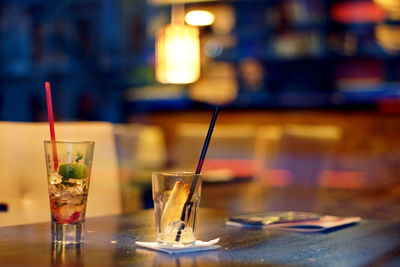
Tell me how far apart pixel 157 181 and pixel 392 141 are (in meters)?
4.58

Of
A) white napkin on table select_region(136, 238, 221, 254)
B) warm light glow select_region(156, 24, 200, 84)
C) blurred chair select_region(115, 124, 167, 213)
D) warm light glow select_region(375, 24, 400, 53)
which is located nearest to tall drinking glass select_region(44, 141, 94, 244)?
white napkin on table select_region(136, 238, 221, 254)

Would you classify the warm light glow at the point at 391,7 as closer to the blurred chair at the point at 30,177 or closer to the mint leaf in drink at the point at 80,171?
the blurred chair at the point at 30,177

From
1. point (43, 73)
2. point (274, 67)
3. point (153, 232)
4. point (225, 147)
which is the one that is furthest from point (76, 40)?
point (153, 232)

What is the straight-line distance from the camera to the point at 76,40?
9875mm

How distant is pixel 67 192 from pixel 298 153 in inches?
149

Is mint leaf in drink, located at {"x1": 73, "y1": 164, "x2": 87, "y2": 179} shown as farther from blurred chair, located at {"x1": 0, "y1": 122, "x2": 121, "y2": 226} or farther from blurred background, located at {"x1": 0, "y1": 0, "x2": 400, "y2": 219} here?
blurred background, located at {"x1": 0, "y1": 0, "x2": 400, "y2": 219}

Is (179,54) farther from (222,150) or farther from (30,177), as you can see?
(30,177)

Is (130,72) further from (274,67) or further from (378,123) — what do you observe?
(378,123)

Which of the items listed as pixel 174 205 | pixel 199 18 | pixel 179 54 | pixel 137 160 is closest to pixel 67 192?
pixel 174 205

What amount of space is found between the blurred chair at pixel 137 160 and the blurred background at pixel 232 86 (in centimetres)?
1

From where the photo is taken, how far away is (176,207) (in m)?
1.28

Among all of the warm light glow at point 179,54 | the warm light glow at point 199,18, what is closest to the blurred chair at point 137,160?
the warm light glow at point 179,54

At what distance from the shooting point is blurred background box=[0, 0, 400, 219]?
502cm

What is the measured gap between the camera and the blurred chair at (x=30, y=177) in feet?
6.68
